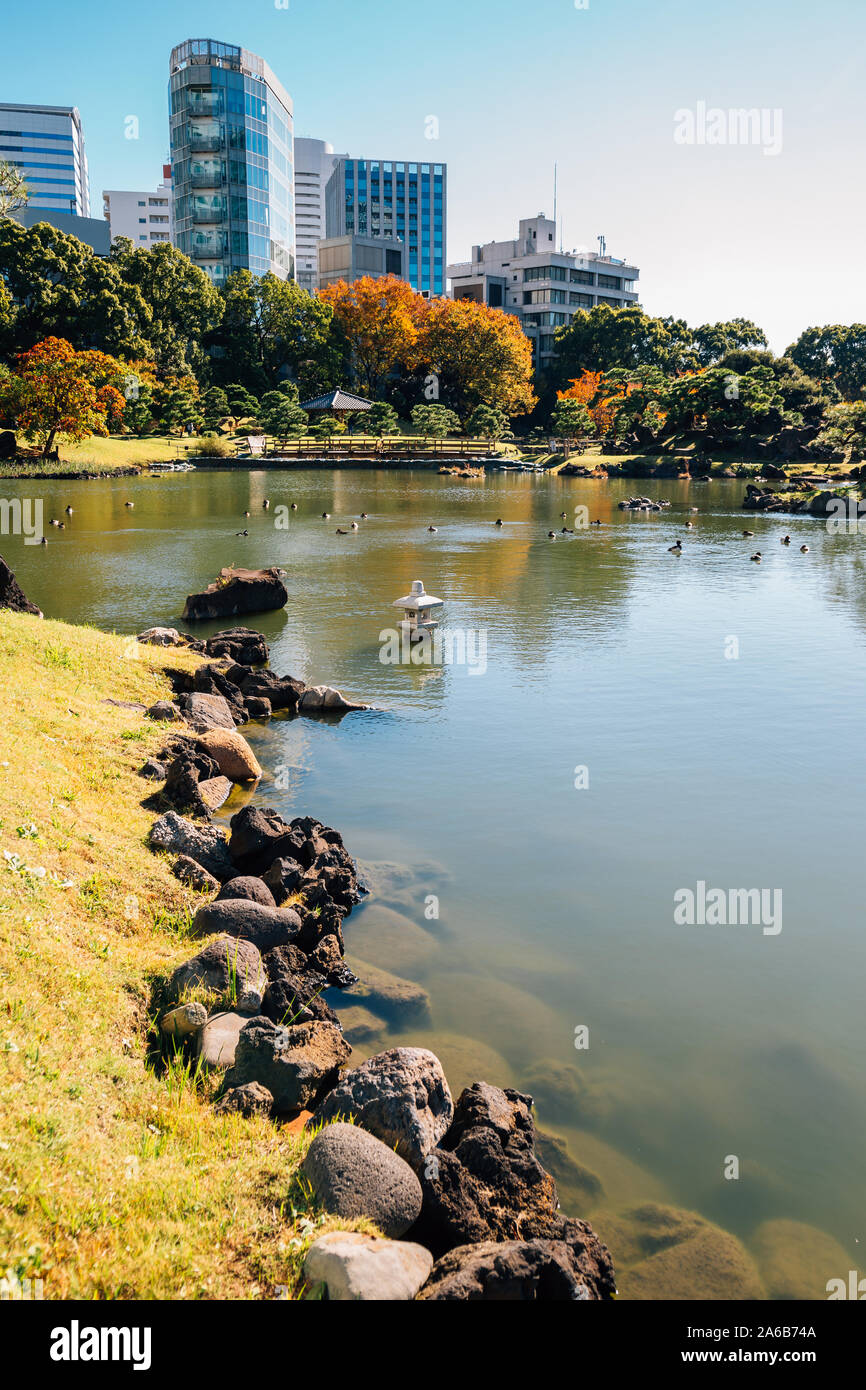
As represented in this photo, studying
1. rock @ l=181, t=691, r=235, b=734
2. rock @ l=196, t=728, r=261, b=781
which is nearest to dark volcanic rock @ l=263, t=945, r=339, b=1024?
rock @ l=196, t=728, r=261, b=781

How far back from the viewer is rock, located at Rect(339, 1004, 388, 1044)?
7.72 m

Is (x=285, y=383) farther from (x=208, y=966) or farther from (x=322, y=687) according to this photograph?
(x=208, y=966)

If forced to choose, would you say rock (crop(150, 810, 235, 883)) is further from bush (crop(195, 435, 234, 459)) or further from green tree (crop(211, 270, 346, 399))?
green tree (crop(211, 270, 346, 399))

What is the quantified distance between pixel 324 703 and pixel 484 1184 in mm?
11169

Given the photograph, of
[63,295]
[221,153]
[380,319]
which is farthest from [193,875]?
[221,153]

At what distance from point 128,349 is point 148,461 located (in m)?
11.6

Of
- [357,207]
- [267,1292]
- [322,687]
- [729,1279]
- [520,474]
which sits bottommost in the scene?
[729,1279]

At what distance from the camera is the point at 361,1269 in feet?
15.6

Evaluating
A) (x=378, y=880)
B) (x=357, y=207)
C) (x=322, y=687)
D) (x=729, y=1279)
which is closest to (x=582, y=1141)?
(x=729, y=1279)

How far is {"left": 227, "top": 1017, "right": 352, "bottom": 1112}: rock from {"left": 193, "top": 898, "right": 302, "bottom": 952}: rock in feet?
4.98

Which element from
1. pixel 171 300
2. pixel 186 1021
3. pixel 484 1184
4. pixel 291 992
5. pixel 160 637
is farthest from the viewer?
pixel 171 300

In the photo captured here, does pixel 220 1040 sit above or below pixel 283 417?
below

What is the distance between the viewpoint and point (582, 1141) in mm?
6734

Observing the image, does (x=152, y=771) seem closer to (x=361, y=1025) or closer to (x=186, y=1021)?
(x=361, y=1025)
